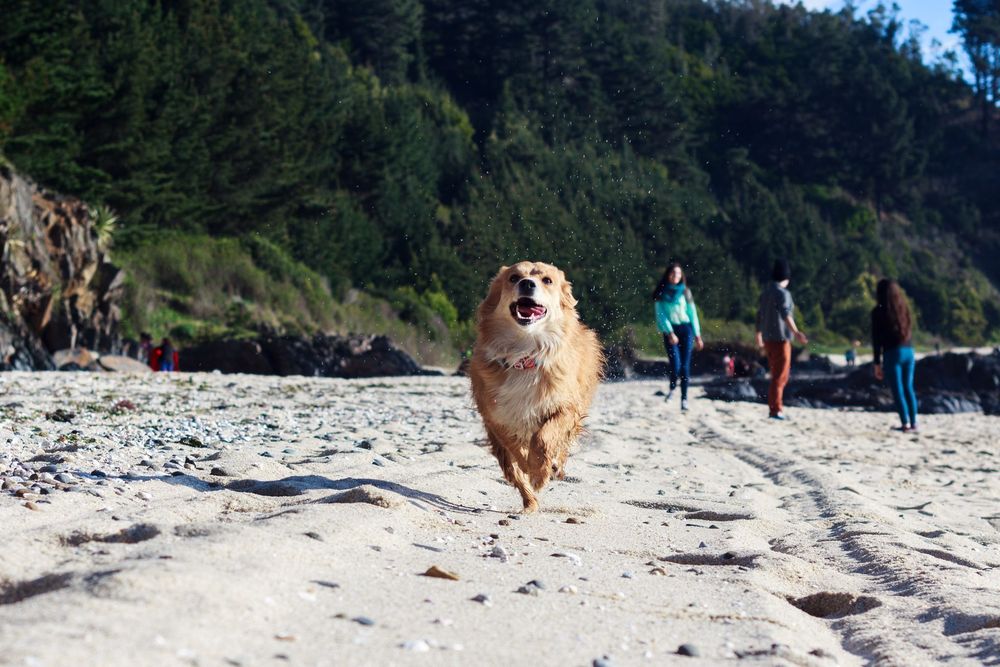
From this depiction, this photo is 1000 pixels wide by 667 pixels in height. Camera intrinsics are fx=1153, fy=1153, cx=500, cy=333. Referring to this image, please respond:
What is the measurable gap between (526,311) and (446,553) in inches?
88.8

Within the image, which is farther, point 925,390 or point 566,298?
point 925,390

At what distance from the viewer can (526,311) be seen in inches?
234

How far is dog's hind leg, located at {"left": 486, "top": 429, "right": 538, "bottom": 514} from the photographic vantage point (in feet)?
17.7

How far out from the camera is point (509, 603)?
123 inches

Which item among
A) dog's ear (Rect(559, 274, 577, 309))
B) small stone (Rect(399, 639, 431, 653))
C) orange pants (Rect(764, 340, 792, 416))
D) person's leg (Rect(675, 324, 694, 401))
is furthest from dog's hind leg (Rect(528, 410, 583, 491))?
orange pants (Rect(764, 340, 792, 416))

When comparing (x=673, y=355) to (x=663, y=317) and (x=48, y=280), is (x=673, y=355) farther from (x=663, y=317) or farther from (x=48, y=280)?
(x=48, y=280)

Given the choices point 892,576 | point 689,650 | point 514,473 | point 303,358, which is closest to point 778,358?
point 514,473

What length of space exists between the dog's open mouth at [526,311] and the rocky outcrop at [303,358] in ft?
55.5

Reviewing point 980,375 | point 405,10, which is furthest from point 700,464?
point 405,10

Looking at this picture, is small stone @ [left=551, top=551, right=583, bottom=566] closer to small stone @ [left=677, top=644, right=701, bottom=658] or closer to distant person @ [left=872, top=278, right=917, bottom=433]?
small stone @ [left=677, top=644, right=701, bottom=658]

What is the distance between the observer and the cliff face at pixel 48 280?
62.4ft

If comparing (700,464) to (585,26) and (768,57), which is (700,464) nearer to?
(585,26)

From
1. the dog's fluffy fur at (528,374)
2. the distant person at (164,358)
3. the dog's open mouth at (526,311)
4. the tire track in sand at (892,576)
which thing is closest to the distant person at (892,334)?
the tire track in sand at (892,576)

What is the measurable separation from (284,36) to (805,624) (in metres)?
42.8
